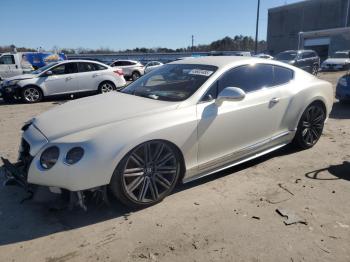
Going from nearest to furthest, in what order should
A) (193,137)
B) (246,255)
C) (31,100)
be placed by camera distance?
(246,255) → (193,137) → (31,100)

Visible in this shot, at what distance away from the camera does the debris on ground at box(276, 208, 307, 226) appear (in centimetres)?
338

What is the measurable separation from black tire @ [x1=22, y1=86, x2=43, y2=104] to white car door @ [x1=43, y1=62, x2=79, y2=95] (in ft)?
1.07

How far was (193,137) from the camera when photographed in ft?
12.4

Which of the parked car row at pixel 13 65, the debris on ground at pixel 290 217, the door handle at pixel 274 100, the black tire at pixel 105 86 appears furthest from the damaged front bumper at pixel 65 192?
the parked car row at pixel 13 65

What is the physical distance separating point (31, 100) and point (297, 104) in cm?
1022

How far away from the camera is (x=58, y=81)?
12477mm

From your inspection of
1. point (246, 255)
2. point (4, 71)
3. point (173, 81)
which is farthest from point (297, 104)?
point (4, 71)

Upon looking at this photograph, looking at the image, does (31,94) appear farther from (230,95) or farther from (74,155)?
(230,95)

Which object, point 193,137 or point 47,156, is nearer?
point 47,156

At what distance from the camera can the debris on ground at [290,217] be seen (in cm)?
338

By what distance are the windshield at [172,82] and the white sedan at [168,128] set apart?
0.6 inches

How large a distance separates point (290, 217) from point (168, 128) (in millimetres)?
1558

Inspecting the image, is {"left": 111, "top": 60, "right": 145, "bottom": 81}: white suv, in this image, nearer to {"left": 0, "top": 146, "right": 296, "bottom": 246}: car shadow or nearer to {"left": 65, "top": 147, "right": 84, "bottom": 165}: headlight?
{"left": 0, "top": 146, "right": 296, "bottom": 246}: car shadow

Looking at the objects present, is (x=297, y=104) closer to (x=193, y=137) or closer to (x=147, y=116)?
(x=193, y=137)
